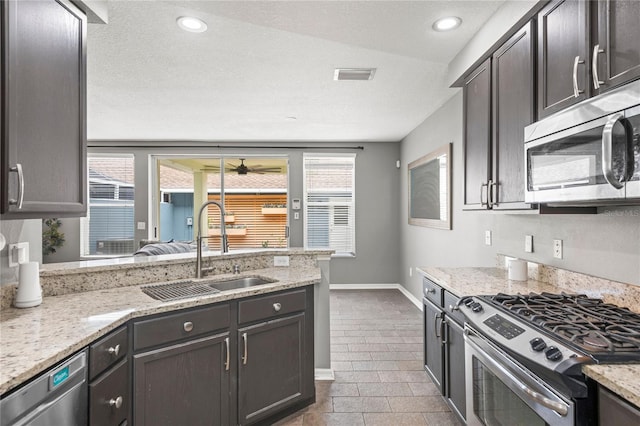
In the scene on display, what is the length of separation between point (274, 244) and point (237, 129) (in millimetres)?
2126

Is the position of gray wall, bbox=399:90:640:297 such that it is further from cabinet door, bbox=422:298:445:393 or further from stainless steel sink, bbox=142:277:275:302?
stainless steel sink, bbox=142:277:275:302

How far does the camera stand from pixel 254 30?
240cm

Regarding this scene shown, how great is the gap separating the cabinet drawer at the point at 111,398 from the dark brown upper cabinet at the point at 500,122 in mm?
2130

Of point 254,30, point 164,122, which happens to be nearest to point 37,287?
point 254,30

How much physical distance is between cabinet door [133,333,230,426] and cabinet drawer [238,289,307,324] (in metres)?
0.16

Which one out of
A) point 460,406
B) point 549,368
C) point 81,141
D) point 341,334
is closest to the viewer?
point 549,368

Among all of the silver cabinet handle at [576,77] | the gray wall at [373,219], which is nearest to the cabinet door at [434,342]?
the silver cabinet handle at [576,77]

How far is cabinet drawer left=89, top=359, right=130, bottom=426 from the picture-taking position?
1.40 m

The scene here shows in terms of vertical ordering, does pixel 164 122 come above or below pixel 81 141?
above

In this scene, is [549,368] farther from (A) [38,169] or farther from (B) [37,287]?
(B) [37,287]

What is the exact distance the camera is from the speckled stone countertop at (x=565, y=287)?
103 centimetres

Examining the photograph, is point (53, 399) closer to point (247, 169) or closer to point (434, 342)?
point (434, 342)

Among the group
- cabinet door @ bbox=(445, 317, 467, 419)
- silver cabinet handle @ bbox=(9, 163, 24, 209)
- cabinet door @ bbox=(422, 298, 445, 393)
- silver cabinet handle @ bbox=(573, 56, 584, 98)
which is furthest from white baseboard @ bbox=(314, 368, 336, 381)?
silver cabinet handle @ bbox=(573, 56, 584, 98)

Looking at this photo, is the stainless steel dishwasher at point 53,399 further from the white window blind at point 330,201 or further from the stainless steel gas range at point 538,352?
the white window blind at point 330,201
